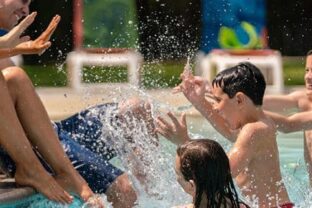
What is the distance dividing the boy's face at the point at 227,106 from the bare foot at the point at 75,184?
2.42ft

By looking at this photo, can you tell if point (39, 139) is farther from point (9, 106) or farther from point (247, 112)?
point (247, 112)

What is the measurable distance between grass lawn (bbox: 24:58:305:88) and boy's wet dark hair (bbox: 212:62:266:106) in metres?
7.27

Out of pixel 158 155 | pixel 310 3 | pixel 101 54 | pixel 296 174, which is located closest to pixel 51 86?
pixel 101 54

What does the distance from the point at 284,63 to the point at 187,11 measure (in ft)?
6.68

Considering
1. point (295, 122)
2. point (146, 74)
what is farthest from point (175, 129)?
point (146, 74)

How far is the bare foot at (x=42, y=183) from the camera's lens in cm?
462

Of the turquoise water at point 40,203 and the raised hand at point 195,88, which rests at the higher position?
the raised hand at point 195,88

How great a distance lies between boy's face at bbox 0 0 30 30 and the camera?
502 cm

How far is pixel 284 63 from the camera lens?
52.2 ft

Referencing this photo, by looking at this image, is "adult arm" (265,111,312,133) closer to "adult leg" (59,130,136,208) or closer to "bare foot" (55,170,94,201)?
"adult leg" (59,130,136,208)

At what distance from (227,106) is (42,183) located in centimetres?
94

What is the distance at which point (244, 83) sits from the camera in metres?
4.77

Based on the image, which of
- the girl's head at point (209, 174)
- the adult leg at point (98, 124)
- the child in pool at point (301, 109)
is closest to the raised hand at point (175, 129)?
the adult leg at point (98, 124)

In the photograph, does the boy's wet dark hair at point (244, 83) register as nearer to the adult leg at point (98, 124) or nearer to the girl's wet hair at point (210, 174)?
the adult leg at point (98, 124)
